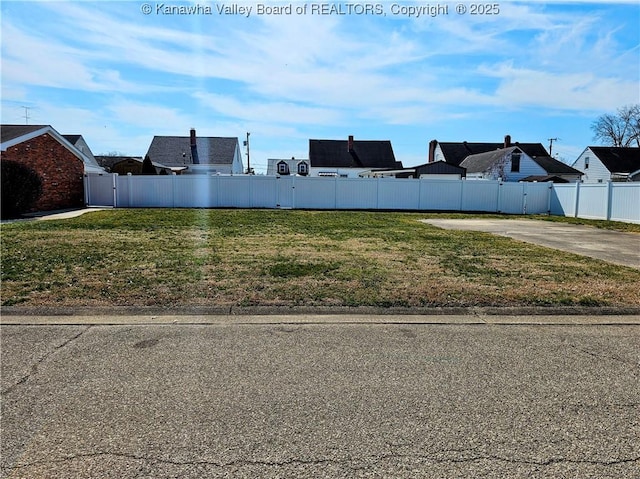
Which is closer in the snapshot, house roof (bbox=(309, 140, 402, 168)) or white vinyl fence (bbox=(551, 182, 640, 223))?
white vinyl fence (bbox=(551, 182, 640, 223))

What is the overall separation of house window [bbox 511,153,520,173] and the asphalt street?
40.0 m

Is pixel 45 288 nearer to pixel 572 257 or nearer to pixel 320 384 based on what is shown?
pixel 320 384

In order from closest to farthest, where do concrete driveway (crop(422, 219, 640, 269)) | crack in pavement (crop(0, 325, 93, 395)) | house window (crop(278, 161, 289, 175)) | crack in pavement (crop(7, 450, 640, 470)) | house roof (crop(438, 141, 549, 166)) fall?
1. crack in pavement (crop(7, 450, 640, 470))
2. crack in pavement (crop(0, 325, 93, 395))
3. concrete driveway (crop(422, 219, 640, 269))
4. house roof (crop(438, 141, 549, 166))
5. house window (crop(278, 161, 289, 175))

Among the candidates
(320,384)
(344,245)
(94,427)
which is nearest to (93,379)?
(94,427)

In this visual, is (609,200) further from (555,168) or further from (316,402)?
(555,168)

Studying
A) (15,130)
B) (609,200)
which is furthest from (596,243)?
(15,130)

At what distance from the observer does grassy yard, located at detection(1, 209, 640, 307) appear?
19.8ft

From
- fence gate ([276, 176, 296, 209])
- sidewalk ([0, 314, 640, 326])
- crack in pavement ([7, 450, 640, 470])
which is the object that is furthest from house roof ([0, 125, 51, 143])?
crack in pavement ([7, 450, 640, 470])

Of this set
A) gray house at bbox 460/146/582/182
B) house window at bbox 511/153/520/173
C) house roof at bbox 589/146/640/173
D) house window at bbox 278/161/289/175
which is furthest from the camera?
house window at bbox 278/161/289/175

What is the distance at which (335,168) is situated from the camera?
52.8 m

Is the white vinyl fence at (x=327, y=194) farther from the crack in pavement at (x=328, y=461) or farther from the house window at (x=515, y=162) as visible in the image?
the crack in pavement at (x=328, y=461)

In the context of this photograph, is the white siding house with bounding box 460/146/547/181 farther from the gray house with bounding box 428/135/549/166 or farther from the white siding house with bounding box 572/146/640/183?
the gray house with bounding box 428/135/549/166

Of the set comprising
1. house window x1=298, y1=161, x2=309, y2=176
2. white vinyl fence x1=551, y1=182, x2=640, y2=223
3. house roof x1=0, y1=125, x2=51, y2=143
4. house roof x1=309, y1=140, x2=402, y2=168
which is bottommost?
white vinyl fence x1=551, y1=182, x2=640, y2=223

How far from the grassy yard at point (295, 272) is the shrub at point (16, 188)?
6.31 m
